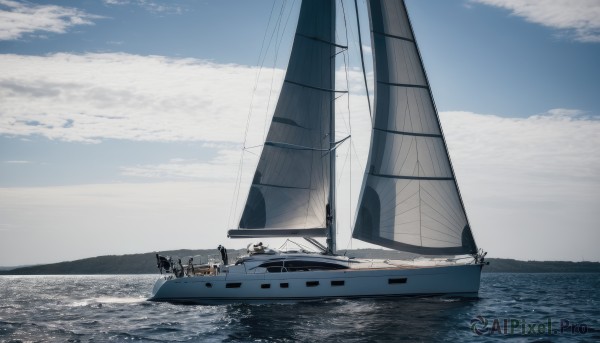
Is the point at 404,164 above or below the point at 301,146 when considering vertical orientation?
below

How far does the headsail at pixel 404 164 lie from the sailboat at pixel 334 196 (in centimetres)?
5

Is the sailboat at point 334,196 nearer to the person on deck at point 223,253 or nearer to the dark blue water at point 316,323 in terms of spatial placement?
the person on deck at point 223,253

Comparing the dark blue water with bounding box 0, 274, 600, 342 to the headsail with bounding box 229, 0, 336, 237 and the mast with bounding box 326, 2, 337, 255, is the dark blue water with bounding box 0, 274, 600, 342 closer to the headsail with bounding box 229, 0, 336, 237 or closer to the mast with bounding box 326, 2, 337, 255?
the mast with bounding box 326, 2, 337, 255

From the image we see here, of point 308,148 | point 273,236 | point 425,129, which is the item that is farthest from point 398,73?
point 273,236

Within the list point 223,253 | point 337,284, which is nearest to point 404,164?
point 337,284

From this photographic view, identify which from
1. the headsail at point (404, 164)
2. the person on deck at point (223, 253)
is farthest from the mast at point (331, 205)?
the person on deck at point (223, 253)

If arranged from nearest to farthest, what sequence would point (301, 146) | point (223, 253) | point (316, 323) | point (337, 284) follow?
point (316, 323) < point (337, 284) < point (223, 253) < point (301, 146)

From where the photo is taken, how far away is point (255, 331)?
20.0 m

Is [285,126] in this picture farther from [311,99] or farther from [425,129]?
[425,129]

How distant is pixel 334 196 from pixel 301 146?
3.08 meters

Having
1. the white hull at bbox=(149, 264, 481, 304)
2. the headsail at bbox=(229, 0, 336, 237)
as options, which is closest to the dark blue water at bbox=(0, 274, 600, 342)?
the white hull at bbox=(149, 264, 481, 304)

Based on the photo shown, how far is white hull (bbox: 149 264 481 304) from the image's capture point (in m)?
26.0

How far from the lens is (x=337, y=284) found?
85.8 feet

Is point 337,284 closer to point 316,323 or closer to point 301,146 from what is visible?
point 316,323
